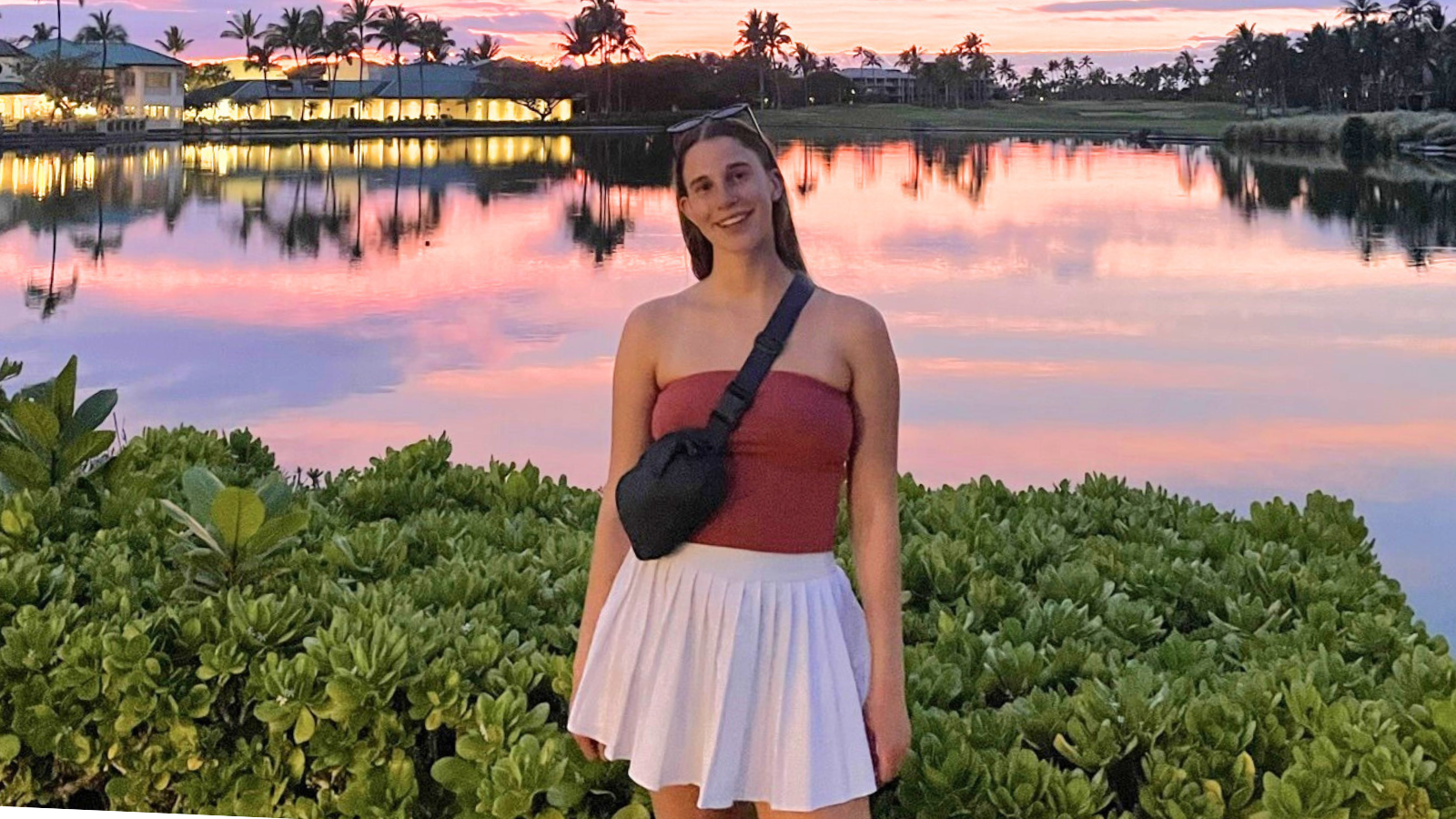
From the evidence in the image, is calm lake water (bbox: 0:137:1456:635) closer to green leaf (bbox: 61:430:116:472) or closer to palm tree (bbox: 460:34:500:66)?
green leaf (bbox: 61:430:116:472)

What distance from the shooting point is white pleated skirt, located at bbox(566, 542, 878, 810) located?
1948 mm

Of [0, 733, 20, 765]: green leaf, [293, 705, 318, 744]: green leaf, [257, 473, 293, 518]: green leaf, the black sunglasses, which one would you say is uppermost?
the black sunglasses

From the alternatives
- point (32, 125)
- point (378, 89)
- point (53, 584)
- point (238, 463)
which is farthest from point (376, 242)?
point (378, 89)

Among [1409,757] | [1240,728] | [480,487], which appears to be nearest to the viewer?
[1409,757]

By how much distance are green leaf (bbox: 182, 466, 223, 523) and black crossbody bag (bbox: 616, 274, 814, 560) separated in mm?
1650

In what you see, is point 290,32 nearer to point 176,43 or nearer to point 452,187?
point 176,43

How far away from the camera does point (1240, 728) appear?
2471mm

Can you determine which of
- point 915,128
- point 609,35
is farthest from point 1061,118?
point 609,35

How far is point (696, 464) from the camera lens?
193cm

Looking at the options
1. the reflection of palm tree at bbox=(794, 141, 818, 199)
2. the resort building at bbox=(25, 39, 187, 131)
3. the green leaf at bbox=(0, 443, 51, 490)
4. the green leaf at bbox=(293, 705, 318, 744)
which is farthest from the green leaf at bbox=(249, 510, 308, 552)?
the resort building at bbox=(25, 39, 187, 131)

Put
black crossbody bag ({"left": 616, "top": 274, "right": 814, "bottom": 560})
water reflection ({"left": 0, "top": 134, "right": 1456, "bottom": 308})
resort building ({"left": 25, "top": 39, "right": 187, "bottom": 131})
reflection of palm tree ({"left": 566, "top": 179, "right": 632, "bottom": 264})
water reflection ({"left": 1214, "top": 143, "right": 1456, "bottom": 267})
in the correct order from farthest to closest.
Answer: resort building ({"left": 25, "top": 39, "right": 187, "bottom": 131}) → water reflection ({"left": 0, "top": 134, "right": 1456, "bottom": 308}) → reflection of palm tree ({"left": 566, "top": 179, "right": 632, "bottom": 264}) → water reflection ({"left": 1214, "top": 143, "right": 1456, "bottom": 267}) → black crossbody bag ({"left": 616, "top": 274, "right": 814, "bottom": 560})

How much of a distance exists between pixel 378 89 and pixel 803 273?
53542 mm

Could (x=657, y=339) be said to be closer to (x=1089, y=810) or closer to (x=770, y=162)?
(x=770, y=162)

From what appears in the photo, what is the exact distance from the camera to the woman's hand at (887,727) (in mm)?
1980
